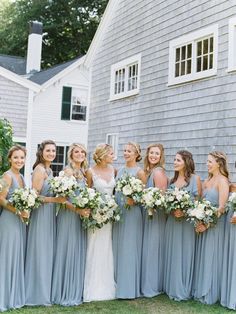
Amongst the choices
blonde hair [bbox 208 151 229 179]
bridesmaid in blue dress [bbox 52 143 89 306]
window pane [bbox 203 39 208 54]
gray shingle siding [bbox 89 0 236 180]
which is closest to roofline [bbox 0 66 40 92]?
gray shingle siding [bbox 89 0 236 180]

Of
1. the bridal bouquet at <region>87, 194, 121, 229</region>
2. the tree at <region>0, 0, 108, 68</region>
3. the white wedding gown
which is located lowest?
the white wedding gown

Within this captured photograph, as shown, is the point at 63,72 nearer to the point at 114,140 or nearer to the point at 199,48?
the point at 114,140

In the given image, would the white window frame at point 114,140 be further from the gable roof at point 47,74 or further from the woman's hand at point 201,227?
the gable roof at point 47,74

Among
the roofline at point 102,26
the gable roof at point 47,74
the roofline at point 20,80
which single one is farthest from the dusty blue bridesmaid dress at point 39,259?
the gable roof at point 47,74

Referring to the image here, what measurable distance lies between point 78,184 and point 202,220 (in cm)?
160

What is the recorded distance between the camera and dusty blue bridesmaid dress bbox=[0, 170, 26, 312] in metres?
5.60

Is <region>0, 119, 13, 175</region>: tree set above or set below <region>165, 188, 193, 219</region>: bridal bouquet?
above

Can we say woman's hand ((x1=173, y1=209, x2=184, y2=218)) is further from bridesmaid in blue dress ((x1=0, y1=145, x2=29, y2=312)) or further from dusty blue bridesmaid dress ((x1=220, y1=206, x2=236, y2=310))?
bridesmaid in blue dress ((x1=0, y1=145, x2=29, y2=312))

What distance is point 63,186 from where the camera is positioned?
5.64 m

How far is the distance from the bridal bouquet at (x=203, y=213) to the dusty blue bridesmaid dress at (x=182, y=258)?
1.05 ft

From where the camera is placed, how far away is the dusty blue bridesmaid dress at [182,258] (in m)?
6.29

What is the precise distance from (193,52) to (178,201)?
208 inches

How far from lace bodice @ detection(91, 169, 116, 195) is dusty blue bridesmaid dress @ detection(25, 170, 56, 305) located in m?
0.68

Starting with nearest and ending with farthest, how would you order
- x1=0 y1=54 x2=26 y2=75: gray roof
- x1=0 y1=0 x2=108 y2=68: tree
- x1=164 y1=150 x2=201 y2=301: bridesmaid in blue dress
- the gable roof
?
x1=164 y1=150 x2=201 y2=301: bridesmaid in blue dress, the gable roof, x1=0 y1=54 x2=26 y2=75: gray roof, x1=0 y1=0 x2=108 y2=68: tree
